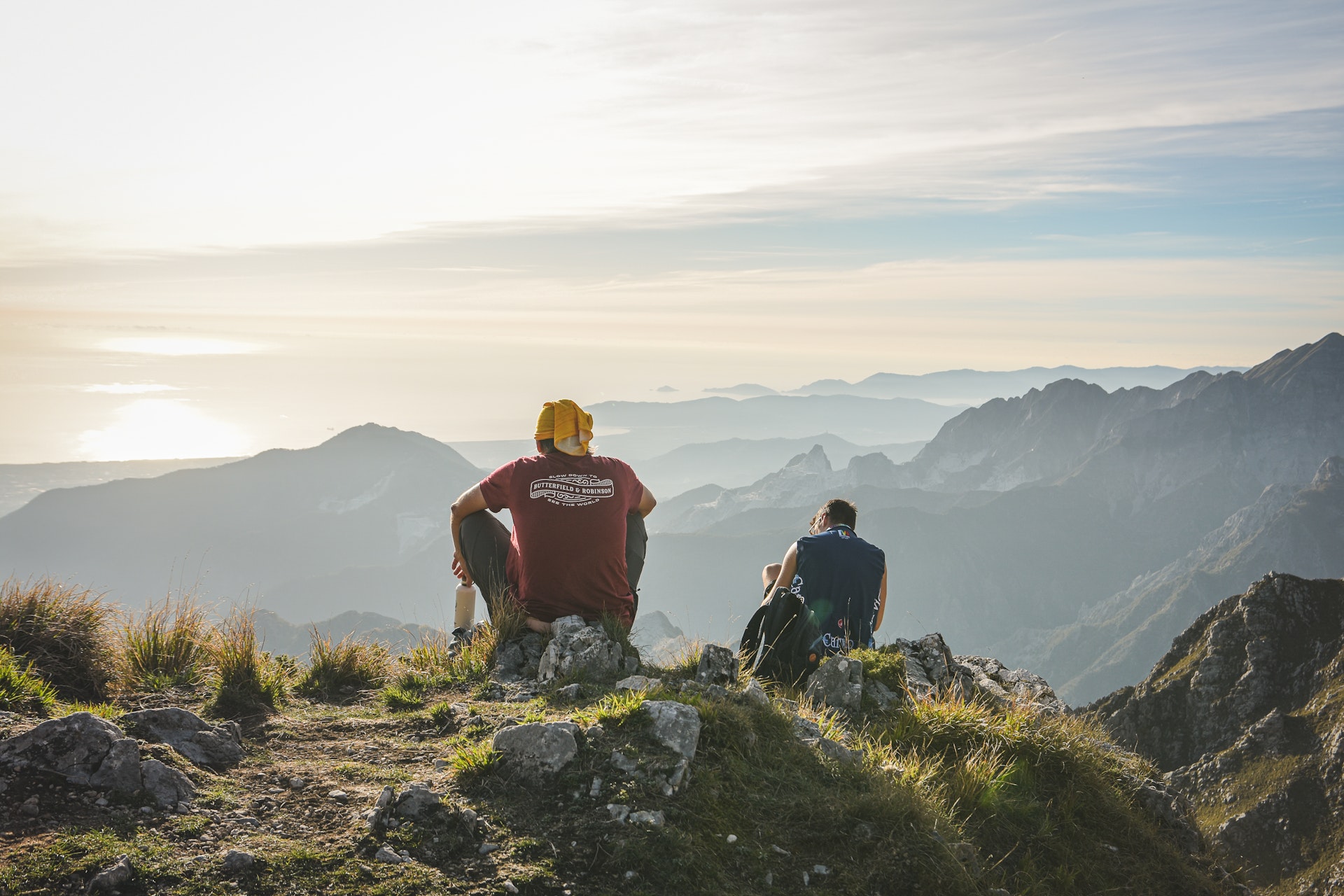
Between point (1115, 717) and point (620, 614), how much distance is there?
91.3 metres

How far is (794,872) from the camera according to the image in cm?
477

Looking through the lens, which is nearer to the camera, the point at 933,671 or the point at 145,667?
the point at 145,667

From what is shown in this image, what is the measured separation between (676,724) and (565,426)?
3.85 m

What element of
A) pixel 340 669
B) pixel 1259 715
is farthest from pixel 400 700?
pixel 1259 715

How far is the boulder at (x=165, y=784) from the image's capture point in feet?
15.7

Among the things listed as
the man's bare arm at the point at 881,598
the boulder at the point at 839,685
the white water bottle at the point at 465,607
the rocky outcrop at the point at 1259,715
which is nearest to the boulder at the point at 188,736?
the white water bottle at the point at 465,607

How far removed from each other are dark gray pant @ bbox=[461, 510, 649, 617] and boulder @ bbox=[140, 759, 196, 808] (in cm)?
435

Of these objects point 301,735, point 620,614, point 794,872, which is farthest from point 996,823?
point 301,735

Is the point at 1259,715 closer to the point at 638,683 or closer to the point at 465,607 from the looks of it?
the point at 465,607

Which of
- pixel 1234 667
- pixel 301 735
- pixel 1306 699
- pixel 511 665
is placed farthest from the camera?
pixel 1234 667

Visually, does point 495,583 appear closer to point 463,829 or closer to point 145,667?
point 145,667

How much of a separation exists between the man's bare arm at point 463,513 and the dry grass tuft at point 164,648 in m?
2.50

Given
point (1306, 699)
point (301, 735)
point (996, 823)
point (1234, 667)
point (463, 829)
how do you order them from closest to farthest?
point (463, 829) → point (996, 823) → point (301, 735) → point (1306, 699) → point (1234, 667)

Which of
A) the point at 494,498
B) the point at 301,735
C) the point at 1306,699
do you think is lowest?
the point at 1306,699
